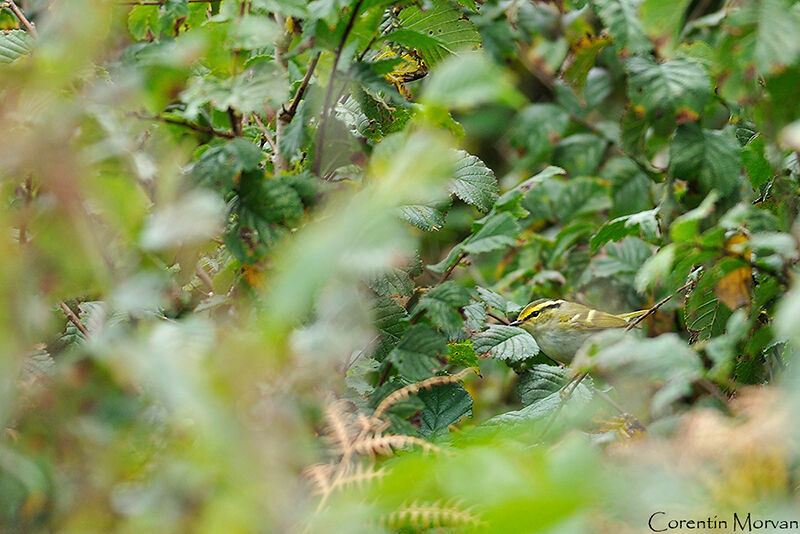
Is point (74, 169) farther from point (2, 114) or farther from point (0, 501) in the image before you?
point (0, 501)

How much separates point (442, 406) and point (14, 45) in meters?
0.74

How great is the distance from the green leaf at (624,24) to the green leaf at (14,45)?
2.43ft

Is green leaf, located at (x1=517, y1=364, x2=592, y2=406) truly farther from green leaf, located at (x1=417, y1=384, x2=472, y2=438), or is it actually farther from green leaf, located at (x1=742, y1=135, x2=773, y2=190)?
green leaf, located at (x1=742, y1=135, x2=773, y2=190)

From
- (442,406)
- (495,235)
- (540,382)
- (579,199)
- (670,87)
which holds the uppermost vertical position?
(670,87)

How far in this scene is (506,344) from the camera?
1129 mm

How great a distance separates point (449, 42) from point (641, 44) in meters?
0.28

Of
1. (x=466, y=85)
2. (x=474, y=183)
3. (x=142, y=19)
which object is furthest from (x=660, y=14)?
(x=142, y=19)

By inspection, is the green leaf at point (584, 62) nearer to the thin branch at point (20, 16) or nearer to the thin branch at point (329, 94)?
the thin branch at point (329, 94)

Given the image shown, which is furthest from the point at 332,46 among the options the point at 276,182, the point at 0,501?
the point at 0,501

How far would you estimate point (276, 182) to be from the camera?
0.82 m

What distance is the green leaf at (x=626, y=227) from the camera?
107 cm

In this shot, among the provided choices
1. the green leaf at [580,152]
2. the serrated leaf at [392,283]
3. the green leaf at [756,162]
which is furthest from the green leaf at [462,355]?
the green leaf at [580,152]

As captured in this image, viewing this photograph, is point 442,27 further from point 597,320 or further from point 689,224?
point 597,320

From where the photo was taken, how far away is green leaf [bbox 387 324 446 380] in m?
0.85
